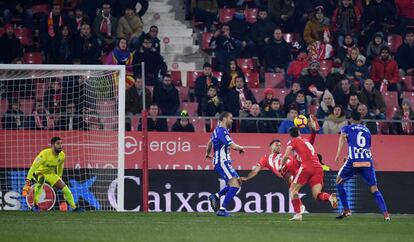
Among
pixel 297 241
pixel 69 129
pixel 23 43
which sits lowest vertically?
pixel 297 241

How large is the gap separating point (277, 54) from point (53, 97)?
6.59 m

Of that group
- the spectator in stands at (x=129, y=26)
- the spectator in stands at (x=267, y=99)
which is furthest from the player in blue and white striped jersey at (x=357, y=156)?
the spectator in stands at (x=129, y=26)

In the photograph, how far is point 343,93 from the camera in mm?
26344

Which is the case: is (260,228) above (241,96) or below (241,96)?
below

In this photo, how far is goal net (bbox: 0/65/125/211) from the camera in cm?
2330

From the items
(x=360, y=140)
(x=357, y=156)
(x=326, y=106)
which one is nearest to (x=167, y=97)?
(x=326, y=106)

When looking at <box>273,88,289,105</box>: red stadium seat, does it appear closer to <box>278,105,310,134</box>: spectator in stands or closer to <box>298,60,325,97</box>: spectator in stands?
<box>298,60,325,97</box>: spectator in stands

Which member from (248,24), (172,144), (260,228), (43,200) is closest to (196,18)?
(248,24)

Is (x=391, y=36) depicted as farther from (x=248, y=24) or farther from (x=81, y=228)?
(x=81, y=228)

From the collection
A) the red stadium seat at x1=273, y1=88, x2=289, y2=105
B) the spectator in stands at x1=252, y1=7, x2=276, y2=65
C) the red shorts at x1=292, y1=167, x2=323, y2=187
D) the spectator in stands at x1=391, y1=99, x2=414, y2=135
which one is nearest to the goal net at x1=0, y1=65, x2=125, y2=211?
the red stadium seat at x1=273, y1=88, x2=289, y2=105

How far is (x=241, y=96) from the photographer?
84.8 feet

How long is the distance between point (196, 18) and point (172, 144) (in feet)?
19.3

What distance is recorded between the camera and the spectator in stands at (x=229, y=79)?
2627cm

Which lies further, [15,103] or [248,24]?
[248,24]
